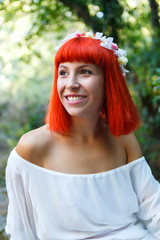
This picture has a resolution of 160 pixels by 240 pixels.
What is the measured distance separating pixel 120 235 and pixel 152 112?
3.47m

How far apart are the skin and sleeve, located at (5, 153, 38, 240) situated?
106 mm

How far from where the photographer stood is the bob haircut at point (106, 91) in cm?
150

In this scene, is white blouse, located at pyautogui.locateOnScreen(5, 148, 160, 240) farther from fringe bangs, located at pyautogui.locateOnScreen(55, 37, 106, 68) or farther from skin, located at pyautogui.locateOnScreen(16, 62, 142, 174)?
fringe bangs, located at pyautogui.locateOnScreen(55, 37, 106, 68)

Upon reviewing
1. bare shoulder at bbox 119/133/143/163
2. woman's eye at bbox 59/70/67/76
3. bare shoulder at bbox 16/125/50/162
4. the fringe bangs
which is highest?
the fringe bangs

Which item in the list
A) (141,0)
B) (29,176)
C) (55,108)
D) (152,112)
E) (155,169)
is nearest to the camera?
A: (29,176)

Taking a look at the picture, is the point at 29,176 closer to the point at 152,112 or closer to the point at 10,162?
the point at 10,162

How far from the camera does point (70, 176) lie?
1.57 meters

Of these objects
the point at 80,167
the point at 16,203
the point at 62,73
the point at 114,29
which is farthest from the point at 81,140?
the point at 114,29

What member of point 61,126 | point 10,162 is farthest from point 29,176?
point 61,126

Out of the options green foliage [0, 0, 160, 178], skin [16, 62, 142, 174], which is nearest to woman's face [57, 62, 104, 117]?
skin [16, 62, 142, 174]

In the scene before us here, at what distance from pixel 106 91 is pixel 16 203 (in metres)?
0.81

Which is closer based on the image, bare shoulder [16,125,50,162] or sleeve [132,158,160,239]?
bare shoulder [16,125,50,162]

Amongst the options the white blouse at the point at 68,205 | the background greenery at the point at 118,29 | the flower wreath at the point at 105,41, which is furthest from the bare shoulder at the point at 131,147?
the background greenery at the point at 118,29

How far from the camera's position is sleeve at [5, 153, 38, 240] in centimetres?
157
